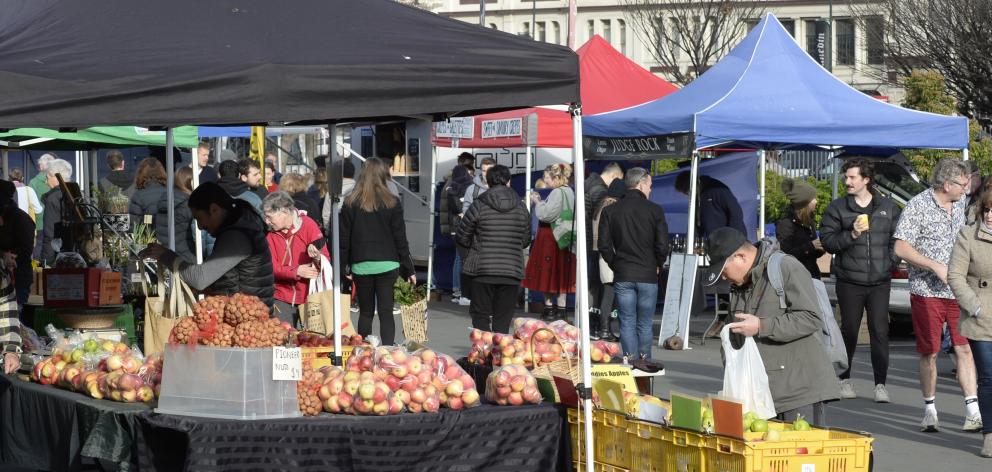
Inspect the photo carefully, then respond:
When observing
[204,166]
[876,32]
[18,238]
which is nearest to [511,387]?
[18,238]

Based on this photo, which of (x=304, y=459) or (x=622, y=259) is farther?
(x=622, y=259)

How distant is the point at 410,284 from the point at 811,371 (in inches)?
307

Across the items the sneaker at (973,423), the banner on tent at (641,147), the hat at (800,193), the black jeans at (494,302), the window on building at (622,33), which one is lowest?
the sneaker at (973,423)

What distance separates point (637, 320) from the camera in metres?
12.1

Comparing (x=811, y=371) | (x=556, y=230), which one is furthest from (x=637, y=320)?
(x=811, y=371)

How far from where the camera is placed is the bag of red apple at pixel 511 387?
6297 mm

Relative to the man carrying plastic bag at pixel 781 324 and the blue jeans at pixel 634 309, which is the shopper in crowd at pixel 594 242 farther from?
the man carrying plastic bag at pixel 781 324

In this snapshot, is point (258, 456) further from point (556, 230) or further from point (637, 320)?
point (556, 230)

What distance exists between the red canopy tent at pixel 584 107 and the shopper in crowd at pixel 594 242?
146 cm

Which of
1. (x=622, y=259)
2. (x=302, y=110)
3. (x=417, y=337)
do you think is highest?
(x=302, y=110)

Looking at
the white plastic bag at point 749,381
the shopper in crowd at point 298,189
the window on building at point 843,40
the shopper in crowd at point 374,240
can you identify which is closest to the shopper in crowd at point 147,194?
the shopper in crowd at point 298,189

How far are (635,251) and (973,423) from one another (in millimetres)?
3289

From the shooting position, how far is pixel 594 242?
1450 cm

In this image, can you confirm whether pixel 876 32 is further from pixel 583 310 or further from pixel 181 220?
pixel 583 310
